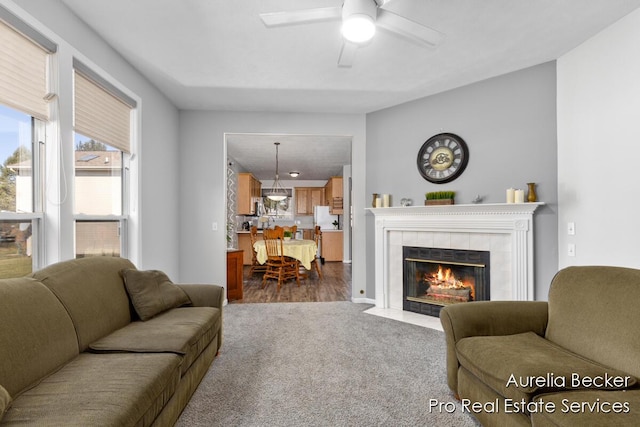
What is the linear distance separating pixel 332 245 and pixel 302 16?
7.28 m

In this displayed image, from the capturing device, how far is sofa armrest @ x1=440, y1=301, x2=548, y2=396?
203 centimetres

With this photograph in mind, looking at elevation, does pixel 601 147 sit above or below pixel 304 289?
above

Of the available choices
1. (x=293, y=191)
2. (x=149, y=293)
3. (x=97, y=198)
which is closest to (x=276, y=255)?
(x=97, y=198)

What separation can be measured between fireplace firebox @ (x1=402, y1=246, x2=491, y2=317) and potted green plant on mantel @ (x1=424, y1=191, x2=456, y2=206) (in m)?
0.56

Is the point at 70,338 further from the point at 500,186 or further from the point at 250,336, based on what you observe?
the point at 500,186

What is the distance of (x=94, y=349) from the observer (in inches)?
69.1

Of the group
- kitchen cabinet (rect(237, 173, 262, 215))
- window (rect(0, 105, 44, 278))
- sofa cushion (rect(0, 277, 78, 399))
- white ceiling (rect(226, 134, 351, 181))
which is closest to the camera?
sofa cushion (rect(0, 277, 78, 399))

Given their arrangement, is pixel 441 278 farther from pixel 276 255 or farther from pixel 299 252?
pixel 276 255

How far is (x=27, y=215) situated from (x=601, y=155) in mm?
4147

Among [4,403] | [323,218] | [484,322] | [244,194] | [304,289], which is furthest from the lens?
[323,218]

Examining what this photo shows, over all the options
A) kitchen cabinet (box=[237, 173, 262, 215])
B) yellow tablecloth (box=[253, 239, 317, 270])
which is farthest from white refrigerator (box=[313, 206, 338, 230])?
yellow tablecloth (box=[253, 239, 317, 270])

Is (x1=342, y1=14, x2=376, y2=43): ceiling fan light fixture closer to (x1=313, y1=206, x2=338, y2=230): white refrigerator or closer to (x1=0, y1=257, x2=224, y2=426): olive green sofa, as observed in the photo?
(x1=0, y1=257, x2=224, y2=426): olive green sofa

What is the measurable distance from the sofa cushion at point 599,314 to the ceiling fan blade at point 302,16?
2.12 metres

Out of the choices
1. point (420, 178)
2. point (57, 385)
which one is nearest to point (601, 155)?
point (420, 178)
